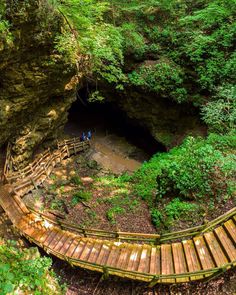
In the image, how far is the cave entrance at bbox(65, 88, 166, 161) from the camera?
20.6 meters

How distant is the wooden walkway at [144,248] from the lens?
7573 mm

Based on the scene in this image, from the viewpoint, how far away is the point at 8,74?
10367 millimetres

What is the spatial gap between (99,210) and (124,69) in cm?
1060

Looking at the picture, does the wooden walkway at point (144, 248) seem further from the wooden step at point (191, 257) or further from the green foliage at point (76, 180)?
the green foliage at point (76, 180)

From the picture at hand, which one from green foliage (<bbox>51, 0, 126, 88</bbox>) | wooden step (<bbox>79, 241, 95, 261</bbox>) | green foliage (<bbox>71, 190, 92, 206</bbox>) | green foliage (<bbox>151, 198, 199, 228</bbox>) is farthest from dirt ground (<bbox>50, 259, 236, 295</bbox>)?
green foliage (<bbox>51, 0, 126, 88</bbox>)

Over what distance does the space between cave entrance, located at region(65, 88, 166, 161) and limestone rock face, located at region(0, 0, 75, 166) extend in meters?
5.88

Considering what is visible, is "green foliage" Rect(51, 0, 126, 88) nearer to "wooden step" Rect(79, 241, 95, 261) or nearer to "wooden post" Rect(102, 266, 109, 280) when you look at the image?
"wooden step" Rect(79, 241, 95, 261)

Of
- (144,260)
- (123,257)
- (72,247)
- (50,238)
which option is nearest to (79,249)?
(72,247)

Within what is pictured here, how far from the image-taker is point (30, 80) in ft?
36.8

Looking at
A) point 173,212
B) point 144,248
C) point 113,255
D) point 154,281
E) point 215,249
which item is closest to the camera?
point 154,281

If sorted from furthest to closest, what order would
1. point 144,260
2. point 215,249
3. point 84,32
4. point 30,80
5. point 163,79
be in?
point 163,79 < point 30,80 < point 84,32 < point 144,260 < point 215,249

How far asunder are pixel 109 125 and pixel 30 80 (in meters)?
12.2

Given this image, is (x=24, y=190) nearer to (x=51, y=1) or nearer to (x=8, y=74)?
(x=8, y=74)

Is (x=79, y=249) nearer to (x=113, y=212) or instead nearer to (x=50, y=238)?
(x=50, y=238)
